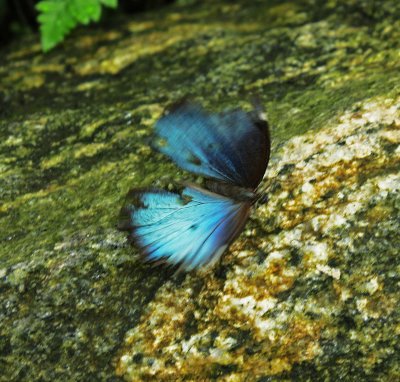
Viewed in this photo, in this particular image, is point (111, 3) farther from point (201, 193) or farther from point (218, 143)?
point (201, 193)

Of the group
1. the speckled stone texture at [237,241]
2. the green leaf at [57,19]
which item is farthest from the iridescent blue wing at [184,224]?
the green leaf at [57,19]

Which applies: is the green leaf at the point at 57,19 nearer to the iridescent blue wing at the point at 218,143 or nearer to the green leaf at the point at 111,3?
the green leaf at the point at 111,3

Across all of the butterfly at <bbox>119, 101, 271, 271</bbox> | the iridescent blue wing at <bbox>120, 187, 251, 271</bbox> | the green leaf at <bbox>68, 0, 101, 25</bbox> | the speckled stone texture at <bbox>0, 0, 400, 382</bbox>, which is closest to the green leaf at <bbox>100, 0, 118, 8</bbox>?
the green leaf at <bbox>68, 0, 101, 25</bbox>

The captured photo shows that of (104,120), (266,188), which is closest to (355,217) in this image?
(266,188)

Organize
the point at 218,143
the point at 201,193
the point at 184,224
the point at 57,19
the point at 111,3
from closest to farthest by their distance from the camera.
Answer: the point at 184,224
the point at 201,193
the point at 218,143
the point at 111,3
the point at 57,19

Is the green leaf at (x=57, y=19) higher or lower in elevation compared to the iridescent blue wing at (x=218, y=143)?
higher

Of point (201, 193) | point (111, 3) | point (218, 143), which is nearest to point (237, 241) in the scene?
point (201, 193)

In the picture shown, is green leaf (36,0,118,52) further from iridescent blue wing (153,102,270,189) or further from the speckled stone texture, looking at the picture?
iridescent blue wing (153,102,270,189)
